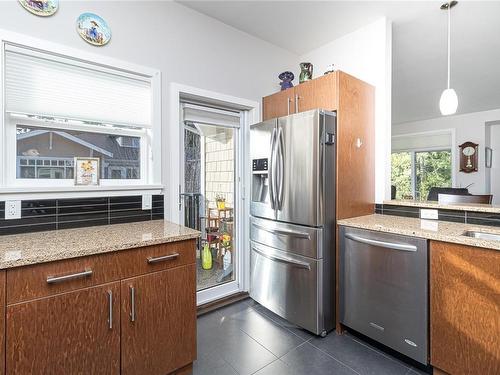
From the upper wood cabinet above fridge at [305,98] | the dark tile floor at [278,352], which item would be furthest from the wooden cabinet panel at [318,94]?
the dark tile floor at [278,352]

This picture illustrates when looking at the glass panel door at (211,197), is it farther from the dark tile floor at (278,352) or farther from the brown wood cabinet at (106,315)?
the brown wood cabinet at (106,315)

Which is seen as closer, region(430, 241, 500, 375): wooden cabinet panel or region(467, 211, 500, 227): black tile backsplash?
region(430, 241, 500, 375): wooden cabinet panel

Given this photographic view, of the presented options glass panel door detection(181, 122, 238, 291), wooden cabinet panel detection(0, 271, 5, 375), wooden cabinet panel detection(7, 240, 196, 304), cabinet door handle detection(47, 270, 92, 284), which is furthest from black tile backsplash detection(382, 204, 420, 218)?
wooden cabinet panel detection(0, 271, 5, 375)

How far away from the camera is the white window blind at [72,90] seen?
165 cm

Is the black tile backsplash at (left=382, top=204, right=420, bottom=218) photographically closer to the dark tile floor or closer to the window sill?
the dark tile floor

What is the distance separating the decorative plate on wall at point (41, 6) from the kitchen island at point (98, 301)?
139 centimetres

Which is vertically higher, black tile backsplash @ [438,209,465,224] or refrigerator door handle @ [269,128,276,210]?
refrigerator door handle @ [269,128,276,210]

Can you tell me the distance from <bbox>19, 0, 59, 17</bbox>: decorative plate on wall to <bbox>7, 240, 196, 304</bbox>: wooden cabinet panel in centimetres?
158

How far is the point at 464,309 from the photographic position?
4.84 ft

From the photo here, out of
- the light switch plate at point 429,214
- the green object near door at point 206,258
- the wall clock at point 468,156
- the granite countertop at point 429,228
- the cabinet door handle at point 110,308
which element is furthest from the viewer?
the wall clock at point 468,156

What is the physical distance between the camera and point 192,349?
1645 mm

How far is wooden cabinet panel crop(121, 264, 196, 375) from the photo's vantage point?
1.41m

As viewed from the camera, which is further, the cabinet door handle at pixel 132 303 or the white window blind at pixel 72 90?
the white window blind at pixel 72 90

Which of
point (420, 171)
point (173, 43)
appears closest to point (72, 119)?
point (173, 43)
